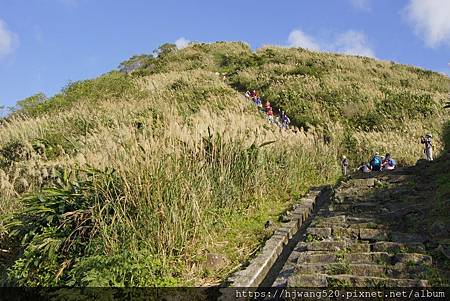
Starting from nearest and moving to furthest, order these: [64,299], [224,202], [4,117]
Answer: [64,299] → [224,202] → [4,117]

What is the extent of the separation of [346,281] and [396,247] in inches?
34.0

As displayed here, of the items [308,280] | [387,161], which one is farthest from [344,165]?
[308,280]

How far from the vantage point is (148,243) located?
4.68 meters

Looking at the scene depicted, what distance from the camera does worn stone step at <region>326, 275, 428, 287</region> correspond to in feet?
11.6

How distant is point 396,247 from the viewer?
14.1 ft

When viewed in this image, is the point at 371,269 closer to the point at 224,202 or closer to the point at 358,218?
the point at 358,218

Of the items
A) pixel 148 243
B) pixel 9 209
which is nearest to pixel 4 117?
pixel 9 209

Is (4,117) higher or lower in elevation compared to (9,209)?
higher

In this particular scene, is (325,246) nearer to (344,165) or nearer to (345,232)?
(345,232)

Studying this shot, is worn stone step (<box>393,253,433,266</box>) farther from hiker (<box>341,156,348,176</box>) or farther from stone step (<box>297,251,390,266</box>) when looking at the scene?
hiker (<box>341,156,348,176</box>)

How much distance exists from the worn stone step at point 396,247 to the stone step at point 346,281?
630 mm

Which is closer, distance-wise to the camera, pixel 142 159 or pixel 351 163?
pixel 142 159

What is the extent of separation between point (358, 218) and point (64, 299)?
3.21m

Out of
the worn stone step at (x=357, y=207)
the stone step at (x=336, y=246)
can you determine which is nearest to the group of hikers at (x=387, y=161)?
the worn stone step at (x=357, y=207)
